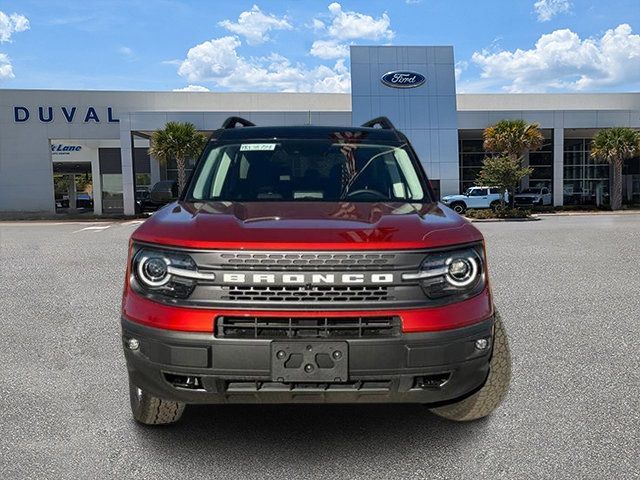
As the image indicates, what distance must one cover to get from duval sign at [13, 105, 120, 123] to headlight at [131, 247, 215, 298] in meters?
37.5

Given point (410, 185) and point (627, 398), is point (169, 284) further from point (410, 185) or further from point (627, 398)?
point (627, 398)

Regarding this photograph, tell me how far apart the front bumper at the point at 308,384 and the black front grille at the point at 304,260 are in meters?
0.35

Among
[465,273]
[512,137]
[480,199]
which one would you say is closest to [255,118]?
[480,199]

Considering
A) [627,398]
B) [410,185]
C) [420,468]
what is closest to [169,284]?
[420,468]

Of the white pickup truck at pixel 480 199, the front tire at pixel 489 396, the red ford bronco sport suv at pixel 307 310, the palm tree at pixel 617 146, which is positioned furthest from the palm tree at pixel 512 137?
the red ford bronco sport suv at pixel 307 310

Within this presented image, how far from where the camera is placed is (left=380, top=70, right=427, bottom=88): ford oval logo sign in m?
34.7

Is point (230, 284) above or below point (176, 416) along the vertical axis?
above

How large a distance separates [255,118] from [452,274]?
3251 centimetres

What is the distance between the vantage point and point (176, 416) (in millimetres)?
3350

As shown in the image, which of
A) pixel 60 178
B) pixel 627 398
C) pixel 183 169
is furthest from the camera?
pixel 60 178

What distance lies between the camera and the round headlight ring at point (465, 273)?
2.79 meters

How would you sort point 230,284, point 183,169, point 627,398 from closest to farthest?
1. point 230,284
2. point 627,398
3. point 183,169

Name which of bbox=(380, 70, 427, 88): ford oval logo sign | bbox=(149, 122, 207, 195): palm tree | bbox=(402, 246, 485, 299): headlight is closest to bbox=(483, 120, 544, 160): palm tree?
bbox=(380, 70, 427, 88): ford oval logo sign

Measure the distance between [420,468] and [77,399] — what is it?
8.04 ft
